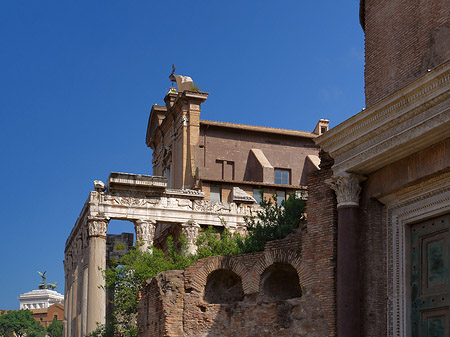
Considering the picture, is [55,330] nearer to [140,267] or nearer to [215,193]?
[215,193]

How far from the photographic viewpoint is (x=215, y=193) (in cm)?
4384

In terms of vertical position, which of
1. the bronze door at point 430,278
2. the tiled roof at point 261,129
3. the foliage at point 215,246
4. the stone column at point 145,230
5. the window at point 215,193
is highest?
the tiled roof at point 261,129

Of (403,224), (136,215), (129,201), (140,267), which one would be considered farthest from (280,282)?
(129,201)

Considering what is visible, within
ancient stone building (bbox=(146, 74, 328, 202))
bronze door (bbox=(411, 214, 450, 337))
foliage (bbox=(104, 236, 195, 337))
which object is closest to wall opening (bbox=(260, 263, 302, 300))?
bronze door (bbox=(411, 214, 450, 337))

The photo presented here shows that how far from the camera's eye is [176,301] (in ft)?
63.6

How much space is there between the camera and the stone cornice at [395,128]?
14.5 meters

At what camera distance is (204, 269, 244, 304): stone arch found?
19.8 meters

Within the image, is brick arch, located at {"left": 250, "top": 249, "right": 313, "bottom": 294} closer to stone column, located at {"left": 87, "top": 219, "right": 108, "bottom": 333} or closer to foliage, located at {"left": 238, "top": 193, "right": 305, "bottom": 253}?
foliage, located at {"left": 238, "top": 193, "right": 305, "bottom": 253}

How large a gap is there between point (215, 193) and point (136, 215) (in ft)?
22.5

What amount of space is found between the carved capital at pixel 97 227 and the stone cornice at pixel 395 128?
21.8 meters

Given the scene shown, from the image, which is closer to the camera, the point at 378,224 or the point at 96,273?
the point at 378,224

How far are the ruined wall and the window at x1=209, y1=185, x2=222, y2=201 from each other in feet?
73.8

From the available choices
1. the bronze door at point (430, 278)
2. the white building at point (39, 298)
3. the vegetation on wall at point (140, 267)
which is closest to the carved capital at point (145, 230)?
the vegetation on wall at point (140, 267)

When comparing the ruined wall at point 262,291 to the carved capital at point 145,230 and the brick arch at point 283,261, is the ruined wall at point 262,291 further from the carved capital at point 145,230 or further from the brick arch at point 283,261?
the carved capital at point 145,230
